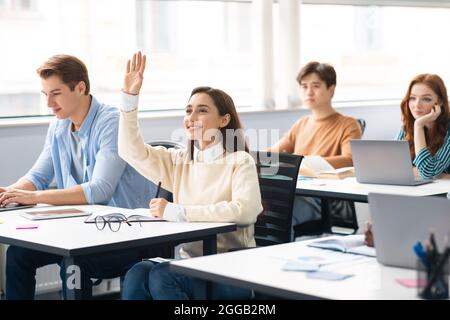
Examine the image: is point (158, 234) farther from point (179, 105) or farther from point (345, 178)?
point (179, 105)

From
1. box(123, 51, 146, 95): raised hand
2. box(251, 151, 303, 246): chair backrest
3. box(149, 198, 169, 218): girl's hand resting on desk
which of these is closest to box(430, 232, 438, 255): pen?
box(149, 198, 169, 218): girl's hand resting on desk

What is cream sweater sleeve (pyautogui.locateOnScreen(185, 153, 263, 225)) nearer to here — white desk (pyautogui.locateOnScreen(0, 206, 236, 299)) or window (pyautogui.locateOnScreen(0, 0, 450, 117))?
white desk (pyautogui.locateOnScreen(0, 206, 236, 299))

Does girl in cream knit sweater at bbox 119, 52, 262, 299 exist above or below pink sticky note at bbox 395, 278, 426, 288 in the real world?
above

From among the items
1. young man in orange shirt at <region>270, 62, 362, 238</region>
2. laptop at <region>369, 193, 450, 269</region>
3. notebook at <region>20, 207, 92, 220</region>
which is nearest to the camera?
laptop at <region>369, 193, 450, 269</region>

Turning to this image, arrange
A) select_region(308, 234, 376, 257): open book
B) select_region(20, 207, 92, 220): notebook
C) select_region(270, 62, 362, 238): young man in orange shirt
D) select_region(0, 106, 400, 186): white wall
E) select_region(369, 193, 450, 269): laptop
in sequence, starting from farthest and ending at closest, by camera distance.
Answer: select_region(270, 62, 362, 238): young man in orange shirt < select_region(0, 106, 400, 186): white wall < select_region(20, 207, 92, 220): notebook < select_region(308, 234, 376, 257): open book < select_region(369, 193, 450, 269): laptop

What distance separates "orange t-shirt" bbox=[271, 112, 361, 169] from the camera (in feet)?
17.6

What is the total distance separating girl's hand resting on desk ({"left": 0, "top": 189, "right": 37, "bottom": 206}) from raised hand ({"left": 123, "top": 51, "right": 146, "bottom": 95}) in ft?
2.25

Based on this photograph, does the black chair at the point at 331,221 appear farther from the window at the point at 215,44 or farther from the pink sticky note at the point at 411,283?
the pink sticky note at the point at 411,283

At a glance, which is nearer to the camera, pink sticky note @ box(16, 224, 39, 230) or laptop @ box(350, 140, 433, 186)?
pink sticky note @ box(16, 224, 39, 230)

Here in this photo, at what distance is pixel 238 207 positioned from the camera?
128 inches

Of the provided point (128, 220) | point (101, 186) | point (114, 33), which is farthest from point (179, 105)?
point (128, 220)

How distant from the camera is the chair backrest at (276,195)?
12.3 ft

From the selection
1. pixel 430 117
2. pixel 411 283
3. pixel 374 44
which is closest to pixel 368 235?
pixel 411 283

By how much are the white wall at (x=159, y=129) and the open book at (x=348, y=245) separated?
272 centimetres
